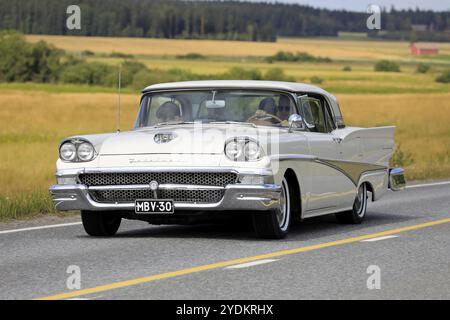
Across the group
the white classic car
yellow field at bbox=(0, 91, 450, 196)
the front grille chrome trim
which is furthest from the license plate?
yellow field at bbox=(0, 91, 450, 196)

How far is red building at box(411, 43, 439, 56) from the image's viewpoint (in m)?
153

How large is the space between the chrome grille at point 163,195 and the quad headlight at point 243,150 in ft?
1.18

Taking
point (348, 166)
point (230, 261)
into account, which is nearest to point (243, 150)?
point (230, 261)

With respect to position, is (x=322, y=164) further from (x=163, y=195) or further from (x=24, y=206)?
(x=24, y=206)

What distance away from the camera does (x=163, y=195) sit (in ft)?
36.1

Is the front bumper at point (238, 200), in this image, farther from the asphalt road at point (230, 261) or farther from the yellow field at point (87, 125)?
the yellow field at point (87, 125)

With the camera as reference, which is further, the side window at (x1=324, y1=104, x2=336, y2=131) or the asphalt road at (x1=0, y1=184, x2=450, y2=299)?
the side window at (x1=324, y1=104, x2=336, y2=131)

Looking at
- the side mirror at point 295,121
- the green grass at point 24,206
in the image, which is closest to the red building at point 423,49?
the green grass at point 24,206

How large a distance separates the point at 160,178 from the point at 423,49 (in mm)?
147910

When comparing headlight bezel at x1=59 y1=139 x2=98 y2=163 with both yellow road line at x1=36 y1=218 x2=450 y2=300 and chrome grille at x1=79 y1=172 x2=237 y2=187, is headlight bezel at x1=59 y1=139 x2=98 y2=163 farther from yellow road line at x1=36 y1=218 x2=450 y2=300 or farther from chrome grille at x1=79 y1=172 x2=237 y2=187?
yellow road line at x1=36 y1=218 x2=450 y2=300

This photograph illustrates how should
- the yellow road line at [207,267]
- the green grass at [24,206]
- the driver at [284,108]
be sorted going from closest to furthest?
the yellow road line at [207,267] → the driver at [284,108] → the green grass at [24,206]

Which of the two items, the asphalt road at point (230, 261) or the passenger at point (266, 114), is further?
the passenger at point (266, 114)

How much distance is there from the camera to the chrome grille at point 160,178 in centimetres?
1091

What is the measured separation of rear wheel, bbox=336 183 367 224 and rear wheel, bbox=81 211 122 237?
2.83 meters
